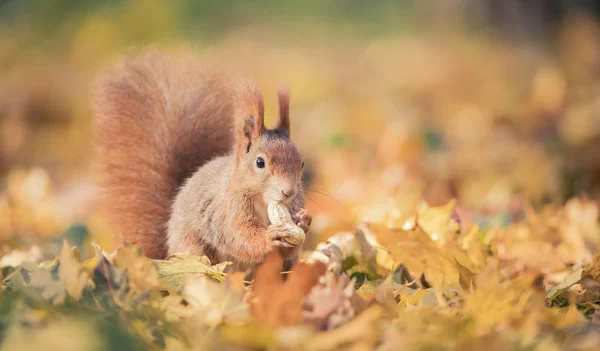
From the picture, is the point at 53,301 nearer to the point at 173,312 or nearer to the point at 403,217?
the point at 173,312

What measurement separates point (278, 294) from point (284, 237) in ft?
1.71

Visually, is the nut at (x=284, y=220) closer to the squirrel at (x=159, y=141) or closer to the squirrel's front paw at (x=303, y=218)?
the squirrel's front paw at (x=303, y=218)

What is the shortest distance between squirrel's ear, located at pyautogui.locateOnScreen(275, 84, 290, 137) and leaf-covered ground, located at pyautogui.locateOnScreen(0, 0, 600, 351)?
228mm

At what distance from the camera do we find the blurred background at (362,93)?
3.12 m

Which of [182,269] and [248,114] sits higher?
[248,114]

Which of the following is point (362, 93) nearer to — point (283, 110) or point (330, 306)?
point (283, 110)

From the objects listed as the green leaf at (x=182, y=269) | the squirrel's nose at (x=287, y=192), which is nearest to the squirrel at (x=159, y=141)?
the squirrel's nose at (x=287, y=192)

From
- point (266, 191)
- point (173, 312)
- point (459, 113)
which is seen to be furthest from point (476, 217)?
point (459, 113)

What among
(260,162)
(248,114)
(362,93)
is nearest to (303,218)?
(260,162)

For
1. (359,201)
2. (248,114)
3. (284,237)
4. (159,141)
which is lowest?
(359,201)

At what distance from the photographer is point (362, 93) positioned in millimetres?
5695

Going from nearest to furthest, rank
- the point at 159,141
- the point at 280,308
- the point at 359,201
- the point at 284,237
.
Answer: the point at 280,308
the point at 284,237
the point at 159,141
the point at 359,201

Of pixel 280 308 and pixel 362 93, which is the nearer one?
pixel 280 308

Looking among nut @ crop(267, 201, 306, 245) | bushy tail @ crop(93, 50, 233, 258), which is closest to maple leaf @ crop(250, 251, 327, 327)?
nut @ crop(267, 201, 306, 245)
